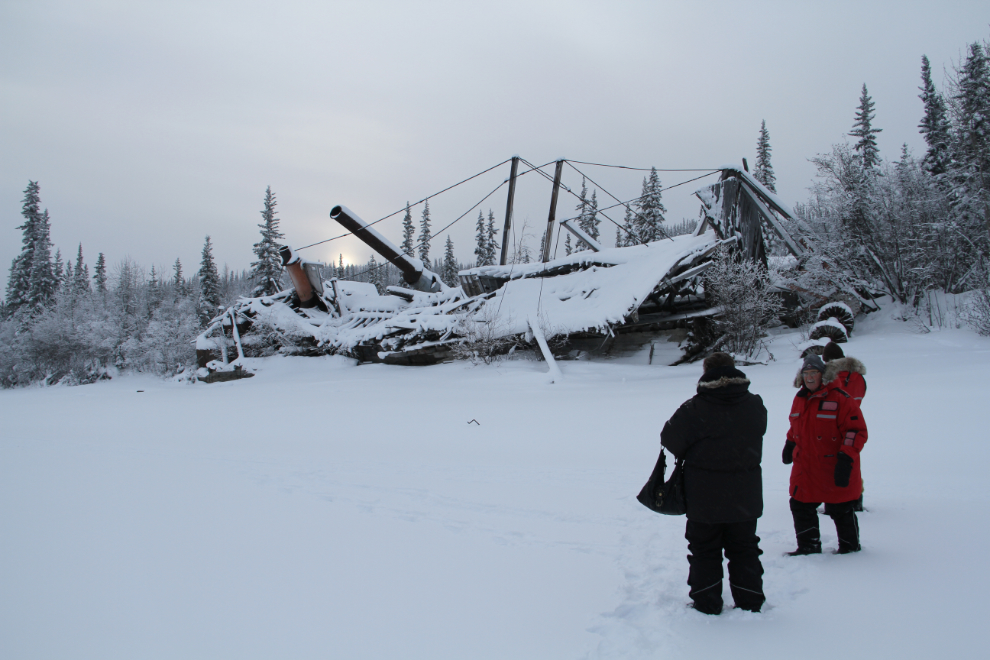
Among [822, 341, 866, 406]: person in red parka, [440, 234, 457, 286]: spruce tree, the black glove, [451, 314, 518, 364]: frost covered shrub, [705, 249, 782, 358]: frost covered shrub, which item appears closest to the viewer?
the black glove

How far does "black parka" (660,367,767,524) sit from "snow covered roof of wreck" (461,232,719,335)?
993cm

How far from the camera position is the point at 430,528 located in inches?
175

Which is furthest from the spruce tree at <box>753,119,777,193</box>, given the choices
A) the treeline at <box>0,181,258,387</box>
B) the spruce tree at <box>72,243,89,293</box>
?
the spruce tree at <box>72,243,89,293</box>

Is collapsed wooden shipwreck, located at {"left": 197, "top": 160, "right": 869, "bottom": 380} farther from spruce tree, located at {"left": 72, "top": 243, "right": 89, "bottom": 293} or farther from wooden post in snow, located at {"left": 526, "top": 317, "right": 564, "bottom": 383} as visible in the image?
spruce tree, located at {"left": 72, "top": 243, "right": 89, "bottom": 293}

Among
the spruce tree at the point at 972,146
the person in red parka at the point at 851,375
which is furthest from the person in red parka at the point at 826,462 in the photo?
the spruce tree at the point at 972,146

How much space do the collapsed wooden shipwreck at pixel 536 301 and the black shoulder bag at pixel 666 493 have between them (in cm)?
996

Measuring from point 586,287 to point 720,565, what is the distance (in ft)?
41.7

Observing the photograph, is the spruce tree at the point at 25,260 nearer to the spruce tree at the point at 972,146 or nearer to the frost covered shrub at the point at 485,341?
the frost covered shrub at the point at 485,341

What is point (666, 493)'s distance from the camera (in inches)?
122

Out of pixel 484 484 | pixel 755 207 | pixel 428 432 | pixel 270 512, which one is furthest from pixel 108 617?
pixel 755 207

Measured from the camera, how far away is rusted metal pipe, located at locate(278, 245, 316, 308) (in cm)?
1920

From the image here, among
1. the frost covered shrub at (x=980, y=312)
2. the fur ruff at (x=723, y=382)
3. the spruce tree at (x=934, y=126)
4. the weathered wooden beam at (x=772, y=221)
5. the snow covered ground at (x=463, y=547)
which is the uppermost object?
the spruce tree at (x=934, y=126)

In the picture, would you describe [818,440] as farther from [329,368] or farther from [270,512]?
[329,368]

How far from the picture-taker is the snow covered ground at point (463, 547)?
2.76m
